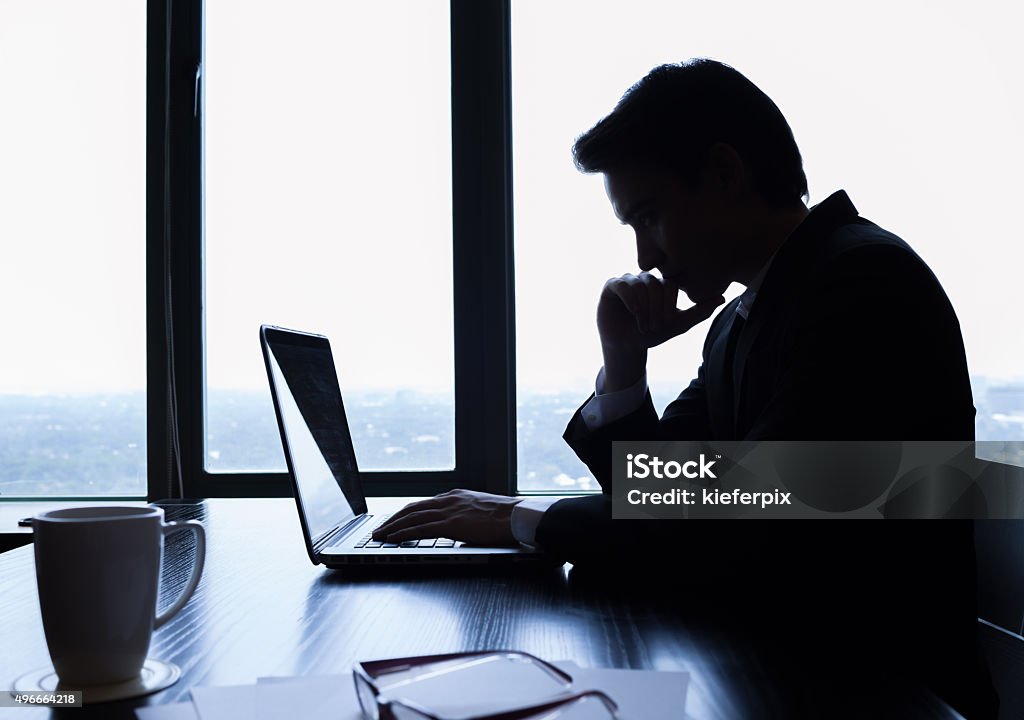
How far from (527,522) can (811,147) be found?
4.68 feet

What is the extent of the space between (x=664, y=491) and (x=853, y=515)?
27 centimetres

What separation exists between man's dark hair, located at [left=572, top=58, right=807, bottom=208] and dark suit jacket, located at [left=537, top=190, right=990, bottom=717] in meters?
0.31

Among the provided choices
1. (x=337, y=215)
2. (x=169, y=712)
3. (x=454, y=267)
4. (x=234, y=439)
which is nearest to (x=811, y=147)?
(x=454, y=267)

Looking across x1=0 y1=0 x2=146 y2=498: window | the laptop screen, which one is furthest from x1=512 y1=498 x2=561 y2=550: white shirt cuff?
x1=0 y1=0 x2=146 y2=498: window

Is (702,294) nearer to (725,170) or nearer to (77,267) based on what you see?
(725,170)

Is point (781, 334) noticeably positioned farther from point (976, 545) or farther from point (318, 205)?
Result: point (318, 205)

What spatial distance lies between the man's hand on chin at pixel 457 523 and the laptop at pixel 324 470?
0.01 meters

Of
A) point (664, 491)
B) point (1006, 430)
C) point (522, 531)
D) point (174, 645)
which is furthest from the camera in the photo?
point (1006, 430)

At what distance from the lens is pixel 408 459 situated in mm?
2234

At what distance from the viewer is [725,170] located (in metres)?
1.36

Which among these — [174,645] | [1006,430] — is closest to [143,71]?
[174,645]

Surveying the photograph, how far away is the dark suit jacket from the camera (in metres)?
0.93

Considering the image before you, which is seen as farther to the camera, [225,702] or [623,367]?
[623,367]

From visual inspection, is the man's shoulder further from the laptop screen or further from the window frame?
the window frame
